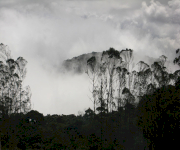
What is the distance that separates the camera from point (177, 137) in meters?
13.6

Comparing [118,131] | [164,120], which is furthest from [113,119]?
[164,120]

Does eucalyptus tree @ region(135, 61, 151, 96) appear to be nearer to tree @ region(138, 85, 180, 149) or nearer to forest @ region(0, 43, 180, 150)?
forest @ region(0, 43, 180, 150)

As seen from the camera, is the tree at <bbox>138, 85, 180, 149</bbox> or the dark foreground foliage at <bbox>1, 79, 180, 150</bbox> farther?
the dark foreground foliage at <bbox>1, 79, 180, 150</bbox>

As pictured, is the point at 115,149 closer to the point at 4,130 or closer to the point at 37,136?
the point at 37,136

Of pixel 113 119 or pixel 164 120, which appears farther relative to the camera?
pixel 113 119

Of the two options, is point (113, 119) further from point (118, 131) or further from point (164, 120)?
point (164, 120)

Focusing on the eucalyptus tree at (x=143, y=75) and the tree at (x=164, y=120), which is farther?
the eucalyptus tree at (x=143, y=75)

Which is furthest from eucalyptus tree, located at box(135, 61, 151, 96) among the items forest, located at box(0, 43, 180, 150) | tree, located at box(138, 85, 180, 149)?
tree, located at box(138, 85, 180, 149)

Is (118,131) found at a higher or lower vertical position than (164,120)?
lower

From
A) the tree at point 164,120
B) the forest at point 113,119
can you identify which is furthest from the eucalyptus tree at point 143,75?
the tree at point 164,120

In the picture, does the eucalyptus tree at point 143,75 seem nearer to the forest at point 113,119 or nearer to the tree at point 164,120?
the forest at point 113,119

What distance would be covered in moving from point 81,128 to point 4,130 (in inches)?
475

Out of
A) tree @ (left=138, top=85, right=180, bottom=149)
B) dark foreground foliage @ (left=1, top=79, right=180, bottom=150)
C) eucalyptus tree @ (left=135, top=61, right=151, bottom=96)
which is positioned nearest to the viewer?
tree @ (left=138, top=85, right=180, bottom=149)

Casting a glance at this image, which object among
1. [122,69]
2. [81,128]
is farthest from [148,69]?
[81,128]
